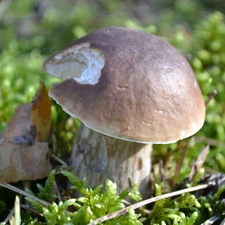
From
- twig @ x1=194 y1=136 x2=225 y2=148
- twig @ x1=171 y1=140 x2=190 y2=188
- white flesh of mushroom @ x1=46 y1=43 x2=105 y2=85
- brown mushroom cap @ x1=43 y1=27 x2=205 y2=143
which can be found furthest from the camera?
twig @ x1=194 y1=136 x2=225 y2=148

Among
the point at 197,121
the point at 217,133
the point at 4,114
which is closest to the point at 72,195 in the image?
the point at 197,121

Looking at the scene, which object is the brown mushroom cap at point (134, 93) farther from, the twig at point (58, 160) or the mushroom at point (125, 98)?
the twig at point (58, 160)

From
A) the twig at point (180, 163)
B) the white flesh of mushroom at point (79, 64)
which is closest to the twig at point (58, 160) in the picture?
the white flesh of mushroom at point (79, 64)

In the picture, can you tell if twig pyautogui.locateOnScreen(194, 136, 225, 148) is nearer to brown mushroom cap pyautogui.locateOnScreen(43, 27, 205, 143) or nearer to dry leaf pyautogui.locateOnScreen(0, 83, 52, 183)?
brown mushroom cap pyautogui.locateOnScreen(43, 27, 205, 143)

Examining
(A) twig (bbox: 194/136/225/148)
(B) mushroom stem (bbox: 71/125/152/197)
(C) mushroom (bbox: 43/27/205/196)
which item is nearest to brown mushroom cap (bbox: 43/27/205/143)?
(C) mushroom (bbox: 43/27/205/196)

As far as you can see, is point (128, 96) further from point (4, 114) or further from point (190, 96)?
point (4, 114)

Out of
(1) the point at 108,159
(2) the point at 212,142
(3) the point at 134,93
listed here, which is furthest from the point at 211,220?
(2) the point at 212,142
